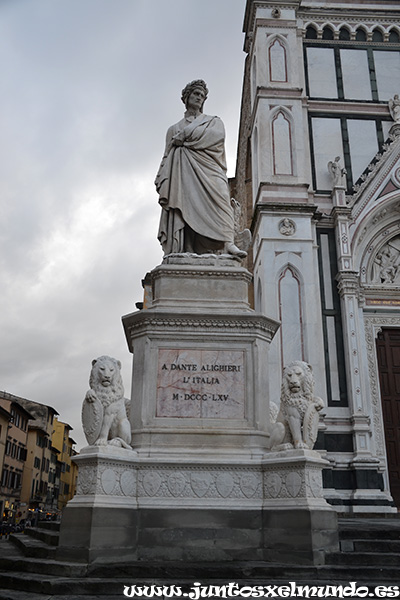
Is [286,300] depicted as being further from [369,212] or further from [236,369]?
[236,369]

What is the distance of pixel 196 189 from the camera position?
8383mm

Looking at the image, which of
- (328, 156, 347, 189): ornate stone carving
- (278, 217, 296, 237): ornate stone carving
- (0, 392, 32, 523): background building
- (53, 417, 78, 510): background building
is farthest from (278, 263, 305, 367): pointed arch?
(53, 417, 78, 510): background building

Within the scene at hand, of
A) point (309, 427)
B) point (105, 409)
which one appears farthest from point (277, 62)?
point (105, 409)

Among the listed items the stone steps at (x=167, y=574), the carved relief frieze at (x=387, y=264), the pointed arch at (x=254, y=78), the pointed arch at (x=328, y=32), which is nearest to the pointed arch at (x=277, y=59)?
the pointed arch at (x=254, y=78)

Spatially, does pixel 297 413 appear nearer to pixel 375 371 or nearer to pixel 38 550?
pixel 38 550

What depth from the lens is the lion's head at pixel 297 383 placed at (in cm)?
659

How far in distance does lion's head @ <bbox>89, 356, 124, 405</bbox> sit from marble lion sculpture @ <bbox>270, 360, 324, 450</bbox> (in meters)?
1.91

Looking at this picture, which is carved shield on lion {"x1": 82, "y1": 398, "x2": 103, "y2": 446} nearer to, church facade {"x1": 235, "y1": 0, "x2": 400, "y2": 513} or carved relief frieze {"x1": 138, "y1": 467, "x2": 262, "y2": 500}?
carved relief frieze {"x1": 138, "y1": 467, "x2": 262, "y2": 500}

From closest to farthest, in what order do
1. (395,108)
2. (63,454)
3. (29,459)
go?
(395,108), (29,459), (63,454)

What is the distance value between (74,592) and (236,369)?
10.2 ft

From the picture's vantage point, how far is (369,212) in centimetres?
1647

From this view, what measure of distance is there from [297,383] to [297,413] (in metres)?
0.35

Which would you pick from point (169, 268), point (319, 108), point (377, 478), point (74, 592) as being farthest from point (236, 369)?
point (319, 108)

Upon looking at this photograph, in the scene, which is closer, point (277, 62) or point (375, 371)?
point (375, 371)
